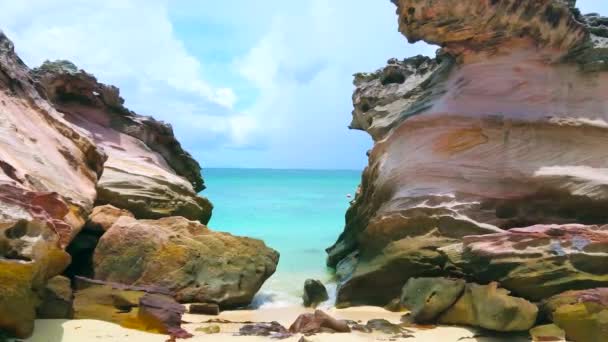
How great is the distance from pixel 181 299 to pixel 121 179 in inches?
129

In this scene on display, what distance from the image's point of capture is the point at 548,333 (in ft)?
16.6

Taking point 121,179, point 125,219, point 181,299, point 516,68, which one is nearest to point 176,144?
point 121,179

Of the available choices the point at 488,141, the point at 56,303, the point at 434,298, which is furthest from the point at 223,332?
the point at 488,141

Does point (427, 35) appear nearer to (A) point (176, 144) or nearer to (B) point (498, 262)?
(B) point (498, 262)

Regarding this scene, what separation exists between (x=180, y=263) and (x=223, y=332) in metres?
1.75

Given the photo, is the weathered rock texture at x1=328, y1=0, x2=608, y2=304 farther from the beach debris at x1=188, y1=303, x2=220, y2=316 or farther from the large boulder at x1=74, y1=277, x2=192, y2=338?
the large boulder at x1=74, y1=277, x2=192, y2=338

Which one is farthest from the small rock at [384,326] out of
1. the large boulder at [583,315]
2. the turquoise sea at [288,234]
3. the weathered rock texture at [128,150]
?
the weathered rock texture at [128,150]

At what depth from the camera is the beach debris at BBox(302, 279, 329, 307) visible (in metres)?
7.50

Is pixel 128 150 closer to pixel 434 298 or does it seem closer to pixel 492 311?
pixel 434 298

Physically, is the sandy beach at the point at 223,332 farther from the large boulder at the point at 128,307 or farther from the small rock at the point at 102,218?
the small rock at the point at 102,218

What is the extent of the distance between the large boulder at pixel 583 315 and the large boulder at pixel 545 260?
0.98 ft

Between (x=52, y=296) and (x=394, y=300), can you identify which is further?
(x=394, y=300)

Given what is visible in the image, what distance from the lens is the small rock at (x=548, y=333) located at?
4973mm

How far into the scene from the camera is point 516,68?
7.82 metres
